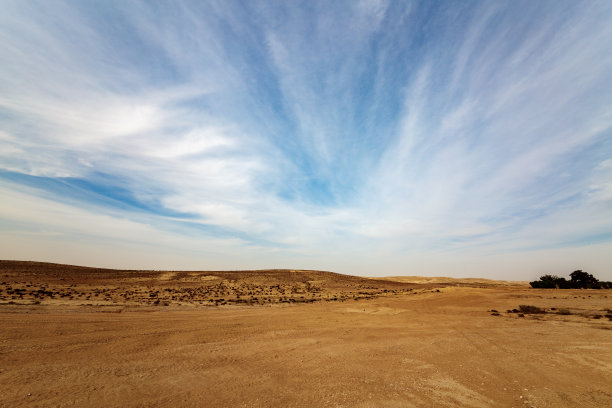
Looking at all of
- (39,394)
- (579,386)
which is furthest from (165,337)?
(579,386)

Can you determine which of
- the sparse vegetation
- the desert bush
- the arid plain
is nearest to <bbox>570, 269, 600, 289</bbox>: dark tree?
the sparse vegetation

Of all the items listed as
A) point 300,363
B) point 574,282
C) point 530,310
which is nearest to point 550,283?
point 574,282

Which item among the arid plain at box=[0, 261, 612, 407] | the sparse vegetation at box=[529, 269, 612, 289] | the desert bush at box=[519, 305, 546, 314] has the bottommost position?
the arid plain at box=[0, 261, 612, 407]

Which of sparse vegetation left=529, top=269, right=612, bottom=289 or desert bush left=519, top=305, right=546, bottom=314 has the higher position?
sparse vegetation left=529, top=269, right=612, bottom=289

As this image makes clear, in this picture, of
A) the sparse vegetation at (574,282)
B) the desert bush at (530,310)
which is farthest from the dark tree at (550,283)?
the desert bush at (530,310)

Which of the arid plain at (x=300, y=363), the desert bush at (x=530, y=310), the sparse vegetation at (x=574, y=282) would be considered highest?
the sparse vegetation at (x=574, y=282)

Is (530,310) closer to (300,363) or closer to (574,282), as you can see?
(300,363)

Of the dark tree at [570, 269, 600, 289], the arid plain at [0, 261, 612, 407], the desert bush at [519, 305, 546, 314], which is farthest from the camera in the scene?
the dark tree at [570, 269, 600, 289]

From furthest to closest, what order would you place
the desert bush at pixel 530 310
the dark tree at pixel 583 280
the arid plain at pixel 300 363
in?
the dark tree at pixel 583 280 → the desert bush at pixel 530 310 → the arid plain at pixel 300 363

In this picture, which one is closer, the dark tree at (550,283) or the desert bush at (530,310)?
the desert bush at (530,310)

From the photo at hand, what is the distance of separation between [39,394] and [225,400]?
12.8 ft

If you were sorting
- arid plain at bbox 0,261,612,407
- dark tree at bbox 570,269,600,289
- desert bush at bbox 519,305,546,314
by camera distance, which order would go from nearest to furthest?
arid plain at bbox 0,261,612,407 < desert bush at bbox 519,305,546,314 < dark tree at bbox 570,269,600,289

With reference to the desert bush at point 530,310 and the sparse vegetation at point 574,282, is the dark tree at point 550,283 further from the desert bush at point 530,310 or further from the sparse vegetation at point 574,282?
the desert bush at point 530,310

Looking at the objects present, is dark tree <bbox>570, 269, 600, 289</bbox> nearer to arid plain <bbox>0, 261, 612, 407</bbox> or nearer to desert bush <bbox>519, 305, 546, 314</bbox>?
desert bush <bbox>519, 305, 546, 314</bbox>
